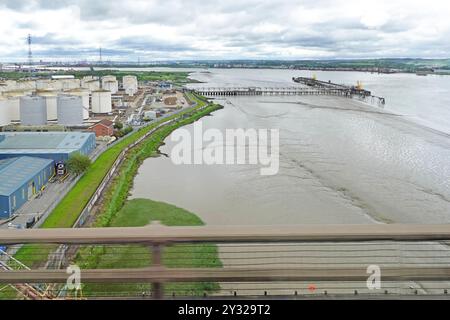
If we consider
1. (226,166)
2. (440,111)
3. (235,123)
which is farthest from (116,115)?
(440,111)

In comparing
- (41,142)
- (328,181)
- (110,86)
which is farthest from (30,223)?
(110,86)

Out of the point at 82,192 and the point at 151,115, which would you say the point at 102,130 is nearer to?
the point at 151,115

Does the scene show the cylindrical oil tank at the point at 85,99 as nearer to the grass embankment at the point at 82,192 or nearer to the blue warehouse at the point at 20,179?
the grass embankment at the point at 82,192

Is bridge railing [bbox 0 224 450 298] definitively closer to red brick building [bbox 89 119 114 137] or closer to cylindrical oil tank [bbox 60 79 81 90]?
red brick building [bbox 89 119 114 137]

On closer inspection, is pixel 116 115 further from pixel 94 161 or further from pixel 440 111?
pixel 440 111

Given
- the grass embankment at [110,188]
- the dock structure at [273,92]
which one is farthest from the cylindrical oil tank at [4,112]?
the dock structure at [273,92]

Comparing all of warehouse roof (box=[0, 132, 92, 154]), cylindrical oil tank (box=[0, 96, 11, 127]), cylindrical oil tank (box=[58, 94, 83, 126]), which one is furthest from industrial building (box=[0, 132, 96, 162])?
cylindrical oil tank (box=[0, 96, 11, 127])
